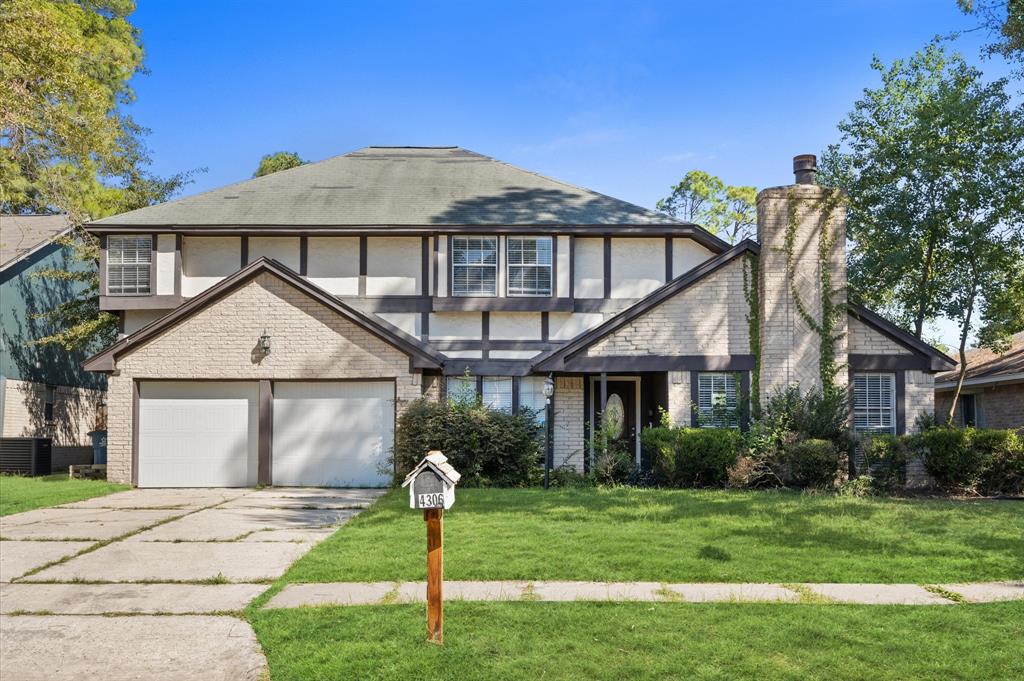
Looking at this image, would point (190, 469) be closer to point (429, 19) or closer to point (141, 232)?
point (141, 232)

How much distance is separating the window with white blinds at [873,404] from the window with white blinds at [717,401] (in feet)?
8.10

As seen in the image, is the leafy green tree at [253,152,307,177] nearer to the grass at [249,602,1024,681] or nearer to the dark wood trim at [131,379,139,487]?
the dark wood trim at [131,379,139,487]

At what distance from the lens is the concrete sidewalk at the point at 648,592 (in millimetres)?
7172

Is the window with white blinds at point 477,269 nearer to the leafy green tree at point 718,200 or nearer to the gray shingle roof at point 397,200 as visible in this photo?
the gray shingle roof at point 397,200

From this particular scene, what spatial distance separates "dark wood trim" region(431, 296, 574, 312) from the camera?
62.6 ft

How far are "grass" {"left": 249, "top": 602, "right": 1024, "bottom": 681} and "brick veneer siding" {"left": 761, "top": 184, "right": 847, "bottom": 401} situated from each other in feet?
31.5

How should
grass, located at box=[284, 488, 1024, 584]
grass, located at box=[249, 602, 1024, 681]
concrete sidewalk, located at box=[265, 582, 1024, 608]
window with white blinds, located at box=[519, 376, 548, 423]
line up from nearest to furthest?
grass, located at box=[249, 602, 1024, 681], concrete sidewalk, located at box=[265, 582, 1024, 608], grass, located at box=[284, 488, 1024, 584], window with white blinds, located at box=[519, 376, 548, 423]

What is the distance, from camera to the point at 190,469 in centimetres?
1752

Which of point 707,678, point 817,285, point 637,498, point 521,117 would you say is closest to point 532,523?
point 637,498

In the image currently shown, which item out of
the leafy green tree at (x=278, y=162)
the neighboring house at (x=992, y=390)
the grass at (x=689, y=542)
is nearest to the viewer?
the grass at (x=689, y=542)

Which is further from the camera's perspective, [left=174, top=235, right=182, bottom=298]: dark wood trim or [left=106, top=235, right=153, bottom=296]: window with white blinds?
[left=106, top=235, right=153, bottom=296]: window with white blinds

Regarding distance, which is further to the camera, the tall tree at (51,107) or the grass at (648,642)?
the tall tree at (51,107)

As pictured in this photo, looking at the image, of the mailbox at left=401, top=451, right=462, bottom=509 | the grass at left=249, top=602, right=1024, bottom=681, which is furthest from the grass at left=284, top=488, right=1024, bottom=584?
the mailbox at left=401, top=451, right=462, bottom=509

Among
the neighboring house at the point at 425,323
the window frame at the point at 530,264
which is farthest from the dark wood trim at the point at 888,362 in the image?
the window frame at the point at 530,264
